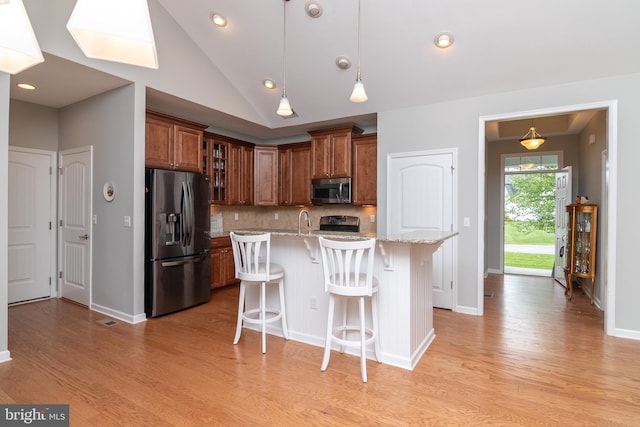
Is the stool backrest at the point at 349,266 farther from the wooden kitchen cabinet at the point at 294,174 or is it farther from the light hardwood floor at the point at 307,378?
the wooden kitchen cabinet at the point at 294,174

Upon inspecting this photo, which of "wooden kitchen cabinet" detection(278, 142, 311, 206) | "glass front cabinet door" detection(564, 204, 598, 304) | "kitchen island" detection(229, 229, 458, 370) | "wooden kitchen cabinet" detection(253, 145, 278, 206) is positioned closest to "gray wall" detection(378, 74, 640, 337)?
"kitchen island" detection(229, 229, 458, 370)

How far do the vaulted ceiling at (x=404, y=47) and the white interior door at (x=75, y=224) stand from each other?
0.85 meters

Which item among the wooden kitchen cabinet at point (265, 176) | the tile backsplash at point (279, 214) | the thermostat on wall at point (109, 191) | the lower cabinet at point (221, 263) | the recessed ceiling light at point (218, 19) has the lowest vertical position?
the lower cabinet at point (221, 263)

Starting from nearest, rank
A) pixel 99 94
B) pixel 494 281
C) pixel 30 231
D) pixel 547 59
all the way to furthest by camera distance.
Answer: pixel 547 59
pixel 99 94
pixel 30 231
pixel 494 281

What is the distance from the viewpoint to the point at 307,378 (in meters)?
2.53

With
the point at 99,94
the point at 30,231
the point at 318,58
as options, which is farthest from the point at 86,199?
the point at 318,58

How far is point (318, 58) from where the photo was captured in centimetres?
409

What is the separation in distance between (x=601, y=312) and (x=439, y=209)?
94.1 inches

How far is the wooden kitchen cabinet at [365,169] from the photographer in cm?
508

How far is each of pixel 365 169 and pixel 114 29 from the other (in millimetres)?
4120

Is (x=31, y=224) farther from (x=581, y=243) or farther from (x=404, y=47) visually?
(x=581, y=243)

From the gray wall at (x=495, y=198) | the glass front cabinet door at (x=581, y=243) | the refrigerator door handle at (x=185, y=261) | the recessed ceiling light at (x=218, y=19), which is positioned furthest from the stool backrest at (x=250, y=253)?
the gray wall at (x=495, y=198)

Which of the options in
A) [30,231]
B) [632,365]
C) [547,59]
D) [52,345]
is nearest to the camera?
[632,365]

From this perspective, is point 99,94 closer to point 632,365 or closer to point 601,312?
point 632,365
